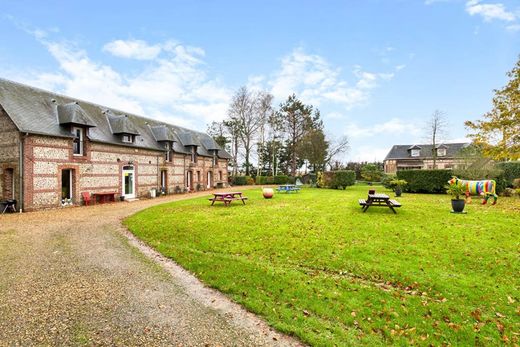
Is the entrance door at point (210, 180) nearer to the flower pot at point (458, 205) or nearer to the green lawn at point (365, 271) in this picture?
the green lawn at point (365, 271)

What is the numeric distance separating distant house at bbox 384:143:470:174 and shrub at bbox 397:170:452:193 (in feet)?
82.6

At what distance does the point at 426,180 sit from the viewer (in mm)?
20578

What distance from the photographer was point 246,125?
39.7 metres

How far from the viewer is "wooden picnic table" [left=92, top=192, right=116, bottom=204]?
58.6ft

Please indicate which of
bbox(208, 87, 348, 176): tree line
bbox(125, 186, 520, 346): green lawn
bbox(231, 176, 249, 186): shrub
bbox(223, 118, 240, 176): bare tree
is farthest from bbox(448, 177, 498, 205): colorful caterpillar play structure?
bbox(223, 118, 240, 176): bare tree

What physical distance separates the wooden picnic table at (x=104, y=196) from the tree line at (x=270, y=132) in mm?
23697

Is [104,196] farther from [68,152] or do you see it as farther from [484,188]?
[484,188]

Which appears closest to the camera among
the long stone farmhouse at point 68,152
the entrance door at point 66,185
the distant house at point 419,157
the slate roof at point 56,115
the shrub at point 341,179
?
the long stone farmhouse at point 68,152

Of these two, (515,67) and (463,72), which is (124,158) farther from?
(515,67)

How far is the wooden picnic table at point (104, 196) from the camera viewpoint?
703 inches

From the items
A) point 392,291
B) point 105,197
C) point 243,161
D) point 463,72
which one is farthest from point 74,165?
point 243,161

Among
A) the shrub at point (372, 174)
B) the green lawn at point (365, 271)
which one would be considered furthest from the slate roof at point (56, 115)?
the shrub at point (372, 174)

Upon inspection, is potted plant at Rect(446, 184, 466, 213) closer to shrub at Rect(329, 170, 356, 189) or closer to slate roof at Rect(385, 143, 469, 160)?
shrub at Rect(329, 170, 356, 189)

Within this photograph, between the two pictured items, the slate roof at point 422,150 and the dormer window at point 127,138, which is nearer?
the dormer window at point 127,138
